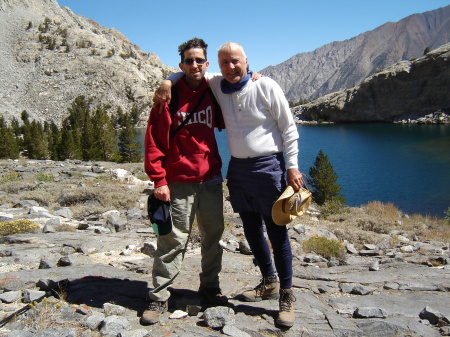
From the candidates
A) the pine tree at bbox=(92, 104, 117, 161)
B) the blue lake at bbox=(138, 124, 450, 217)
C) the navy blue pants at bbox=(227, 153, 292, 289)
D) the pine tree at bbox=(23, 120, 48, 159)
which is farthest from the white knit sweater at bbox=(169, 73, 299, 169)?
the pine tree at bbox=(23, 120, 48, 159)

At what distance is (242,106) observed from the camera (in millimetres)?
3686

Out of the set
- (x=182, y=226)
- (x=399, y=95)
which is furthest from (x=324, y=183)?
(x=399, y=95)

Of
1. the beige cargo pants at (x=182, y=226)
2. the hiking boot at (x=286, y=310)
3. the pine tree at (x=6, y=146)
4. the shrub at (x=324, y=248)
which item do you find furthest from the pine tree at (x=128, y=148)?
the hiking boot at (x=286, y=310)

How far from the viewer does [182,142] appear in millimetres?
3783

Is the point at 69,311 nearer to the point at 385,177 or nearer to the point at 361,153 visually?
the point at 385,177

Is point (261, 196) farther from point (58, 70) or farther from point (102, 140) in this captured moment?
point (58, 70)

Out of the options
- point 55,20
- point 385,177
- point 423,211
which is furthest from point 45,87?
point 423,211

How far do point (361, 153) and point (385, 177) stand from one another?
15985 mm

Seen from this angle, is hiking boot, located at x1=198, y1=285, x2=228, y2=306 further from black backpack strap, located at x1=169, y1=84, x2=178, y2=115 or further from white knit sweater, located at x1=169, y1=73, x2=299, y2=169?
black backpack strap, located at x1=169, y1=84, x2=178, y2=115

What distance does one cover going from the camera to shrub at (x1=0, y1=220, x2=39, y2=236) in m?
7.03

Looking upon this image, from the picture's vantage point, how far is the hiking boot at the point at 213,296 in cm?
406

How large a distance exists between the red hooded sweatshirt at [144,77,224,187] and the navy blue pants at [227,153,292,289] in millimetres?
317

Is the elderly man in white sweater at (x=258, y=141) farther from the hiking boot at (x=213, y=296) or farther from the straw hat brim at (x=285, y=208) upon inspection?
the hiking boot at (x=213, y=296)

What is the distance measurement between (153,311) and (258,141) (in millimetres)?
1928
